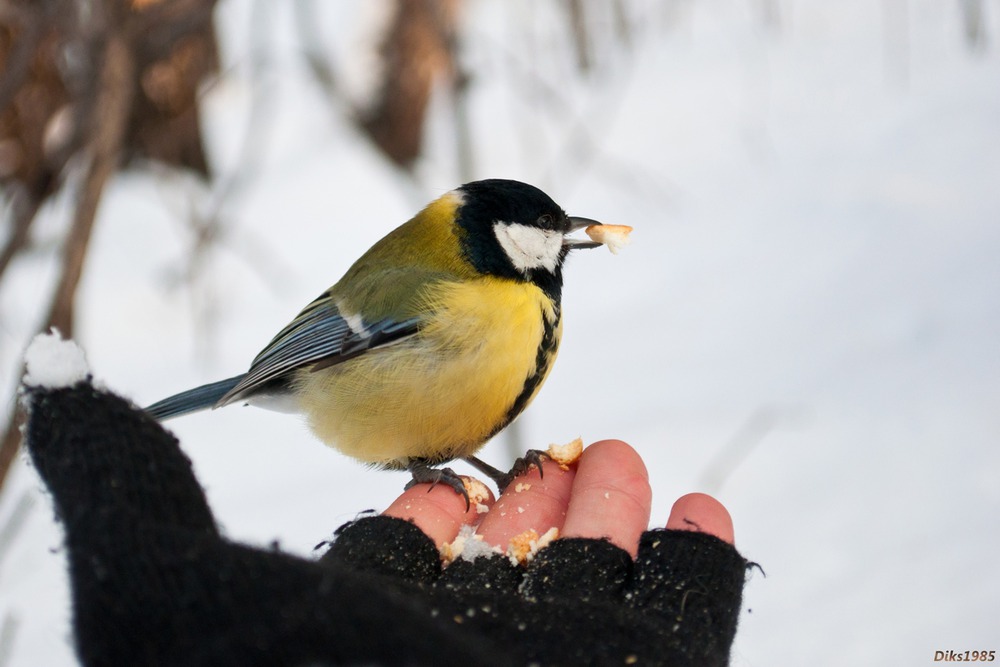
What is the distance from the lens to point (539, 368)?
6.81 feet

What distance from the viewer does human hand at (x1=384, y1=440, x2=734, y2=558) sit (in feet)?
5.96

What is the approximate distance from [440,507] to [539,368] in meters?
0.36

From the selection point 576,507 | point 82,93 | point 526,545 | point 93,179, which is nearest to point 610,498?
point 576,507

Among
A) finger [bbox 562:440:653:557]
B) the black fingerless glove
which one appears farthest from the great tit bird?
the black fingerless glove

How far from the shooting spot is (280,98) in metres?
5.86

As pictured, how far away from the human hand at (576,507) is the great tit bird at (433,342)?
0.09 metres

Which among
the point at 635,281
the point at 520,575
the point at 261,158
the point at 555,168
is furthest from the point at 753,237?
the point at 520,575

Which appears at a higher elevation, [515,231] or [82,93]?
[82,93]

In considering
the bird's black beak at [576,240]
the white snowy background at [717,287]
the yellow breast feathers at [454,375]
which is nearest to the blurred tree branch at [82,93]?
the white snowy background at [717,287]

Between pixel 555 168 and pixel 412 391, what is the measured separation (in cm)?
354

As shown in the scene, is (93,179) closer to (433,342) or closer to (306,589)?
(433,342)

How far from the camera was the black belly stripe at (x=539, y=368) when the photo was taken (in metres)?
2.06

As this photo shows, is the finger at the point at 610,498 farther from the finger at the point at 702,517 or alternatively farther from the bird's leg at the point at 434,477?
the bird's leg at the point at 434,477

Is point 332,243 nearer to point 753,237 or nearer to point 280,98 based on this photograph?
point 280,98
